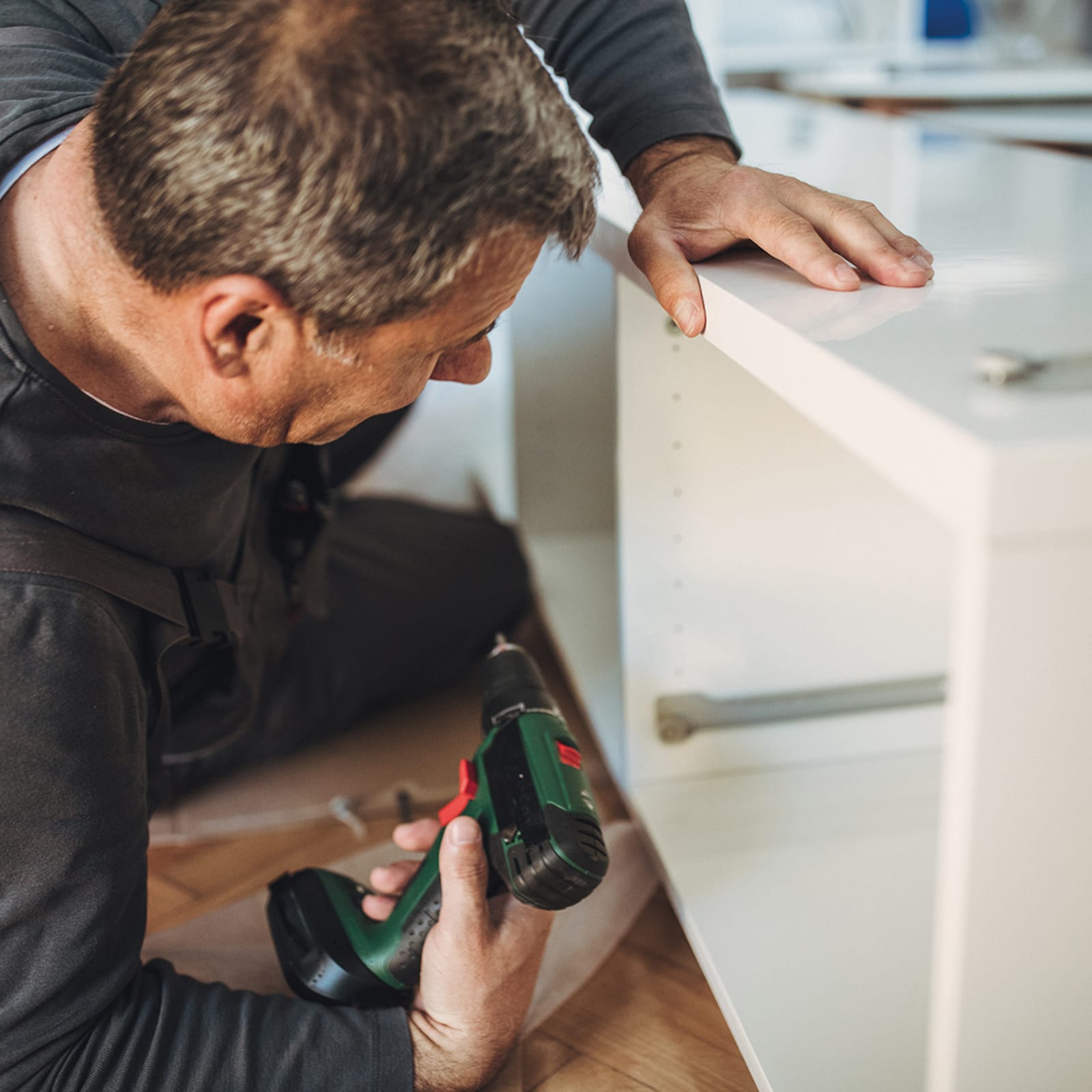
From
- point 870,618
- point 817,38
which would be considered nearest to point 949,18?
point 817,38

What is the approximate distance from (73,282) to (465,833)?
0.35 m

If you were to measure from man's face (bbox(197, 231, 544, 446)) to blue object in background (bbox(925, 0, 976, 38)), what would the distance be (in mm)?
2772

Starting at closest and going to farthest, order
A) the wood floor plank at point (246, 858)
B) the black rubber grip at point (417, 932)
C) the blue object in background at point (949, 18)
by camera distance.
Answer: the black rubber grip at point (417, 932) → the wood floor plank at point (246, 858) → the blue object in background at point (949, 18)

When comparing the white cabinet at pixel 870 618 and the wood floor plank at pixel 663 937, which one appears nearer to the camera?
the white cabinet at pixel 870 618

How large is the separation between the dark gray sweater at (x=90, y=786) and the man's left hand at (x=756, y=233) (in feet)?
0.91

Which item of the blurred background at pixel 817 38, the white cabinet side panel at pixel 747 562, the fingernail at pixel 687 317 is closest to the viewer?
the fingernail at pixel 687 317

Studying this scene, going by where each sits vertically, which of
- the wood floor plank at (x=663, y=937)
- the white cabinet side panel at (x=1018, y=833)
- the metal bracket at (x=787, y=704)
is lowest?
the wood floor plank at (x=663, y=937)

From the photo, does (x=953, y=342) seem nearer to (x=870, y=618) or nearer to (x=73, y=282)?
(x=73, y=282)

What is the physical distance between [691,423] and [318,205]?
402mm

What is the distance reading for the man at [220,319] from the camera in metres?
0.47

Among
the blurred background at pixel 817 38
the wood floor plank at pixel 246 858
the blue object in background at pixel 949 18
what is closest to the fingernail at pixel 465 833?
the wood floor plank at pixel 246 858

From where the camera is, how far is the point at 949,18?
2.91 metres

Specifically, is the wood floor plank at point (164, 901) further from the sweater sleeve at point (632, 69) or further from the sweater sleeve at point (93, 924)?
the sweater sleeve at point (632, 69)

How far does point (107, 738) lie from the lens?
22.7 inches
